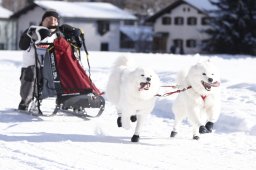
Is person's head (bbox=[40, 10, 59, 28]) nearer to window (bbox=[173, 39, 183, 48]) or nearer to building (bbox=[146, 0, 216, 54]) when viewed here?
building (bbox=[146, 0, 216, 54])

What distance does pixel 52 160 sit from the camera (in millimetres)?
6125

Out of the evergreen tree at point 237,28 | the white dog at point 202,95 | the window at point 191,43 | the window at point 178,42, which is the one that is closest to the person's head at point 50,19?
the white dog at point 202,95

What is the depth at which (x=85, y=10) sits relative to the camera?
57031 mm

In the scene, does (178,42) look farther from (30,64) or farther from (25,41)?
(25,41)

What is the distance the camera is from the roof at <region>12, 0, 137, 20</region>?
54656 mm

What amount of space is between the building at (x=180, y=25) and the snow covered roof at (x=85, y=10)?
321cm

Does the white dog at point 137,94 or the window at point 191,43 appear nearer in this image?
the white dog at point 137,94

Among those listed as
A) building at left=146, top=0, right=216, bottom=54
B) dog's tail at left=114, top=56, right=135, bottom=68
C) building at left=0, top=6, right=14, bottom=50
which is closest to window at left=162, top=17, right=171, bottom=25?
building at left=146, top=0, right=216, bottom=54

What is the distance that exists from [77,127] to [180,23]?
50716mm

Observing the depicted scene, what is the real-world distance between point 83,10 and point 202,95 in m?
50.3

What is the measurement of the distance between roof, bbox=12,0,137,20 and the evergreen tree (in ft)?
48.0

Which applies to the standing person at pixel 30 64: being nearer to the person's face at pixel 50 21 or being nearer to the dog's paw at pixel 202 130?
the person's face at pixel 50 21

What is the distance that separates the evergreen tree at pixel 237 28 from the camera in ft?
146

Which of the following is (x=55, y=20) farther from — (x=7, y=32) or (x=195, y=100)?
(x=7, y=32)
